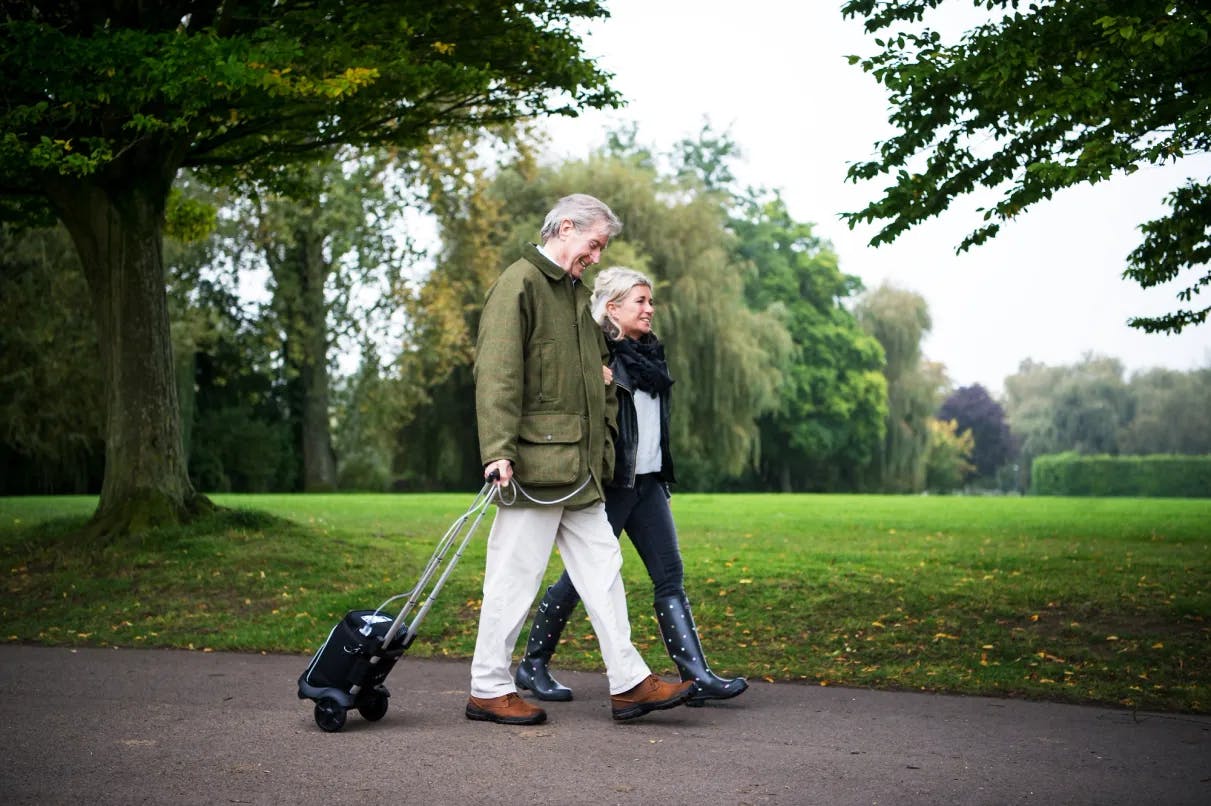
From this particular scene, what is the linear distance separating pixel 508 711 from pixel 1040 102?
5.39m

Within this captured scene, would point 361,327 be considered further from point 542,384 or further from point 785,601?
point 542,384

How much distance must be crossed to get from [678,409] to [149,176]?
2281cm

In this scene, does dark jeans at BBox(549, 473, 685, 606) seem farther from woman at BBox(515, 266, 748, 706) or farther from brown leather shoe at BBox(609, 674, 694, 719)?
brown leather shoe at BBox(609, 674, 694, 719)

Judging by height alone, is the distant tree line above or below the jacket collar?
above

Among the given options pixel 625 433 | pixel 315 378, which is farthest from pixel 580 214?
pixel 315 378

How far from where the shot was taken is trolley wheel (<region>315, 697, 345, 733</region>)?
573cm

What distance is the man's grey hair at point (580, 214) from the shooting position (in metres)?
6.11

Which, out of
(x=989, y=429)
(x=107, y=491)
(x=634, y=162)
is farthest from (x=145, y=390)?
(x=989, y=429)

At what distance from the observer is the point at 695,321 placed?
35.8 metres

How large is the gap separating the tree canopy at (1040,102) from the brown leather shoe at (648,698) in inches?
169

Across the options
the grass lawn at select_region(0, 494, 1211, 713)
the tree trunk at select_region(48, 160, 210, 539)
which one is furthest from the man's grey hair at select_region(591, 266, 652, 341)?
the tree trunk at select_region(48, 160, 210, 539)

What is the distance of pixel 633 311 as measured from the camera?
6566mm

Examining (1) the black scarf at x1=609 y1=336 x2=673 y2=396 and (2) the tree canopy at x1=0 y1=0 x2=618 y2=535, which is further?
(2) the tree canopy at x1=0 y1=0 x2=618 y2=535

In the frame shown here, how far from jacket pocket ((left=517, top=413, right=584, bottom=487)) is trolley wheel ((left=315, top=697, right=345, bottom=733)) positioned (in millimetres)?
1264
